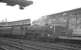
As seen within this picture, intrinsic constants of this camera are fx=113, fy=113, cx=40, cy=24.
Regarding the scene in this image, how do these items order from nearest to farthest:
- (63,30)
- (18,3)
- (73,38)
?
(18,3), (73,38), (63,30)

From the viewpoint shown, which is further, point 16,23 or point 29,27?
point 16,23

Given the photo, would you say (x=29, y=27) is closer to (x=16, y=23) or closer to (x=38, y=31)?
(x=38, y=31)

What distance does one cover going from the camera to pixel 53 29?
536 inches

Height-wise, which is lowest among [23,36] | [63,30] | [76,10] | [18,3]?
[23,36]

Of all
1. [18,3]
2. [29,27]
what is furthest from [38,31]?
[18,3]

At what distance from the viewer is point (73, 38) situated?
421 inches

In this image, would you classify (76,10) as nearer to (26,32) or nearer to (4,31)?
(26,32)

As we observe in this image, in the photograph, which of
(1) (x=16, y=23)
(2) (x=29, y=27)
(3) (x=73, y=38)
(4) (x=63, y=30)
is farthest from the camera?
(1) (x=16, y=23)

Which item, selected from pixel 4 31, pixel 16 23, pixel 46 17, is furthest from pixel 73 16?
pixel 4 31

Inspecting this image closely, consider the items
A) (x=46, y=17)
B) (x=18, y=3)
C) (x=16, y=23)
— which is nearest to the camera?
(x=18, y=3)

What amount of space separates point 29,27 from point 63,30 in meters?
6.48

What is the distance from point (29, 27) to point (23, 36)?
7.41 feet

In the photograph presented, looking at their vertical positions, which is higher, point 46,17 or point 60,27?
point 46,17

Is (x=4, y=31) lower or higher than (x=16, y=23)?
lower
